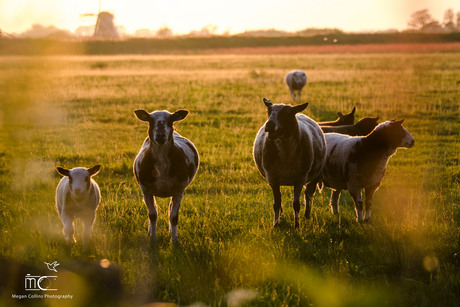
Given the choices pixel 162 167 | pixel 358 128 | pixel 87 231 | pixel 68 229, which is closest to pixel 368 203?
pixel 358 128

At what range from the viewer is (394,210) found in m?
7.75

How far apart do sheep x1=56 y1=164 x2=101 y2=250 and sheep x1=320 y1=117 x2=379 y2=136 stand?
4.54 m

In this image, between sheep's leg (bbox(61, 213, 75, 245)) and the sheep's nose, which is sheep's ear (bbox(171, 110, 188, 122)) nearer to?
the sheep's nose

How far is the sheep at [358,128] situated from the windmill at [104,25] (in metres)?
109

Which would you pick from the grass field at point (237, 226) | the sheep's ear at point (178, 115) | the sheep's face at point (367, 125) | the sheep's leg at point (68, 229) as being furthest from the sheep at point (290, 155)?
the sheep's leg at point (68, 229)

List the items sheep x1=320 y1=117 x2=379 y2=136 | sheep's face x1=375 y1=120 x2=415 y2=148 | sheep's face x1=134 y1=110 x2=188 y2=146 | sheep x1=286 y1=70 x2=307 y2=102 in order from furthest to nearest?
sheep x1=286 y1=70 x2=307 y2=102
sheep x1=320 y1=117 x2=379 y2=136
sheep's face x1=375 y1=120 x2=415 y2=148
sheep's face x1=134 y1=110 x2=188 y2=146

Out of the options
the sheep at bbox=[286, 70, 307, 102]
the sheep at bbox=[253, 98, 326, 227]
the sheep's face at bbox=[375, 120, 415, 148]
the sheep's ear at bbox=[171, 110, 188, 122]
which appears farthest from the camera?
the sheep at bbox=[286, 70, 307, 102]

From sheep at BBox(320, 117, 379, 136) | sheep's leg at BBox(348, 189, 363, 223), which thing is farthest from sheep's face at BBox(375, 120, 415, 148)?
sheep at BBox(320, 117, 379, 136)

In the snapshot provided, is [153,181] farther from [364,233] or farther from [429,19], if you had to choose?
[429,19]

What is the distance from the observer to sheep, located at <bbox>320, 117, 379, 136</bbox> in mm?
9117

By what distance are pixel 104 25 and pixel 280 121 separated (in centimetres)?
11795

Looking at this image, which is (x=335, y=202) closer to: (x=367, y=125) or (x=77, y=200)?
(x=367, y=125)

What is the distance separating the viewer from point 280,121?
667 centimetres

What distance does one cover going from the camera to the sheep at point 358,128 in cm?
912
